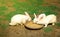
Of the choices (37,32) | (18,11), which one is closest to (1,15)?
(18,11)

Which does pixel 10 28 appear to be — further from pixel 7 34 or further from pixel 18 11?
pixel 18 11

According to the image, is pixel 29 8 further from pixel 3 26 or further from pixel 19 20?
pixel 3 26

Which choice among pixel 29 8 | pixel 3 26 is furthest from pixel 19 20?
pixel 29 8

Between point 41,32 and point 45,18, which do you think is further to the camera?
point 45,18

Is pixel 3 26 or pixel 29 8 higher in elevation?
pixel 29 8

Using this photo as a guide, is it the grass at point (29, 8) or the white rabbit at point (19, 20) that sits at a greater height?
the grass at point (29, 8)

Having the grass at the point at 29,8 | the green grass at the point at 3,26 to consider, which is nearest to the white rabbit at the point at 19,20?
the green grass at the point at 3,26

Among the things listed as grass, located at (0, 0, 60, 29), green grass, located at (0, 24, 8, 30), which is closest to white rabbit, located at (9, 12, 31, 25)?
green grass, located at (0, 24, 8, 30)

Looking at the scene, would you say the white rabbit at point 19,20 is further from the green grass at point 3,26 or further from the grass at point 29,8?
the grass at point 29,8

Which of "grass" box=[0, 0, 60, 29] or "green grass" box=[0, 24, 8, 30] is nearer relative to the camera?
"green grass" box=[0, 24, 8, 30]

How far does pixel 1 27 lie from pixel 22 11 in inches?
29.9

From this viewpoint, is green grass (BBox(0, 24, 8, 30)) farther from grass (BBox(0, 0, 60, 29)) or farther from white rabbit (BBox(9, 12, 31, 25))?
grass (BBox(0, 0, 60, 29))

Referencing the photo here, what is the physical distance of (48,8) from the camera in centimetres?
393

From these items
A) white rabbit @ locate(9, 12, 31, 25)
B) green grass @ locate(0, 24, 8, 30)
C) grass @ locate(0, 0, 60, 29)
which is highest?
grass @ locate(0, 0, 60, 29)
